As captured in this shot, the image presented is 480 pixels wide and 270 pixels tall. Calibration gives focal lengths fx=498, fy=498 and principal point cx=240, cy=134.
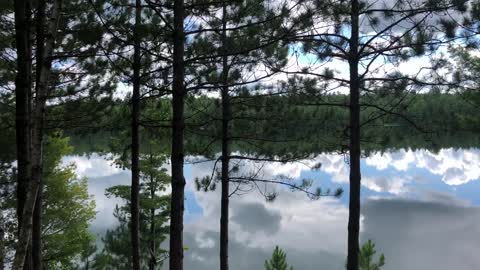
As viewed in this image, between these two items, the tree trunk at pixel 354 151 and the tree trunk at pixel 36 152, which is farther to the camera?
the tree trunk at pixel 354 151

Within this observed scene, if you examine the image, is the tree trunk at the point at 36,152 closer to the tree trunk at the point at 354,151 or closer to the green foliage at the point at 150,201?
the tree trunk at the point at 354,151

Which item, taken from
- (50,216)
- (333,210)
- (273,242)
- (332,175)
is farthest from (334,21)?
(332,175)

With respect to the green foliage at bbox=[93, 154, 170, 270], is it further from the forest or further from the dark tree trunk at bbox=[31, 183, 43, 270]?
the dark tree trunk at bbox=[31, 183, 43, 270]

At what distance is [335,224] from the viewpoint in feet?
112

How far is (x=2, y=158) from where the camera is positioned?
55.5ft

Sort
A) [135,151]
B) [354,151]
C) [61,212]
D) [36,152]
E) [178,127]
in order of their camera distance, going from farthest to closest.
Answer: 1. [61,212]
2. [135,151]
3. [354,151]
4. [178,127]
5. [36,152]

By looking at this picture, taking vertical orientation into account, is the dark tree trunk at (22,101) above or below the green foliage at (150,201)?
above

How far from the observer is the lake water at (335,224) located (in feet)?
83.4

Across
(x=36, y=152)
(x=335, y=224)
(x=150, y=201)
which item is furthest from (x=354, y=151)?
(x=335, y=224)

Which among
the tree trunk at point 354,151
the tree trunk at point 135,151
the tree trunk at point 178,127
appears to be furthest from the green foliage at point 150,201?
the tree trunk at point 178,127

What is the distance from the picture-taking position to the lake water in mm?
25422

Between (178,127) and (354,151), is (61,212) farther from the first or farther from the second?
(178,127)

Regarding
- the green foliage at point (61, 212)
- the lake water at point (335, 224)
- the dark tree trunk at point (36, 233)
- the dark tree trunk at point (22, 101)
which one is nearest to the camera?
the dark tree trunk at point (22, 101)

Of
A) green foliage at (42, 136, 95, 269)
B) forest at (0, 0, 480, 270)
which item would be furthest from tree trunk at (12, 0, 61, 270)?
green foliage at (42, 136, 95, 269)
